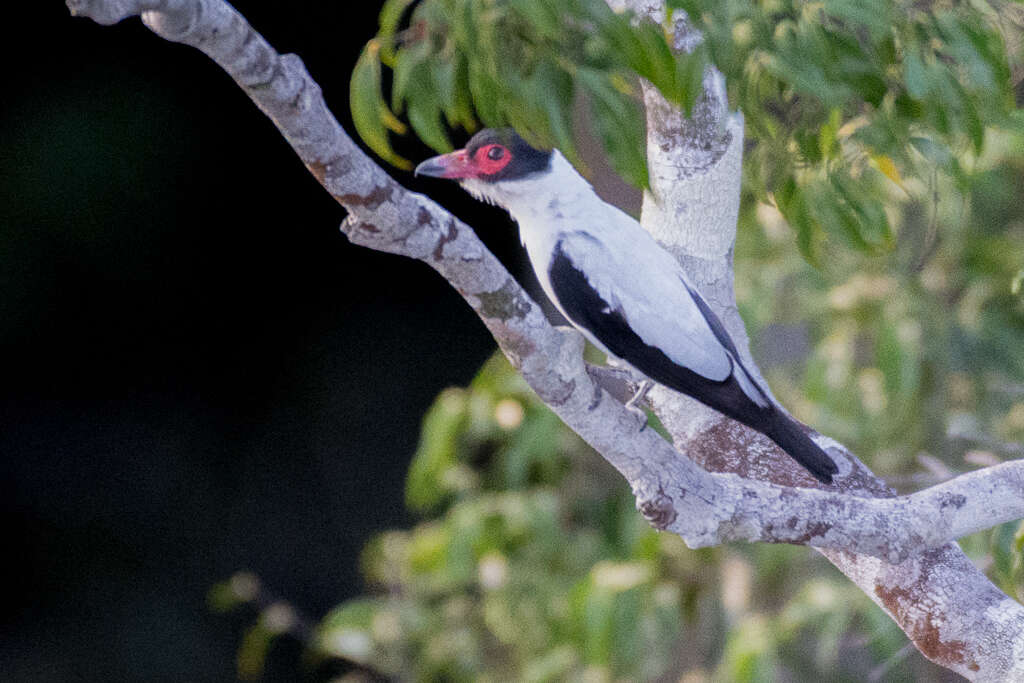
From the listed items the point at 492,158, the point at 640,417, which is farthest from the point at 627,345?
the point at 492,158

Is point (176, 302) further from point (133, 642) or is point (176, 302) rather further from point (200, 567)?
point (133, 642)

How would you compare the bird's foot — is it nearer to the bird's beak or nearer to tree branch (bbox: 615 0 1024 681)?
tree branch (bbox: 615 0 1024 681)

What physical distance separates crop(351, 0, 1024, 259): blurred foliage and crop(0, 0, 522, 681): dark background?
2116 millimetres

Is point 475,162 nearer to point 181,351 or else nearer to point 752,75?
point 752,75

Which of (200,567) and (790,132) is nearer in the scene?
(790,132)

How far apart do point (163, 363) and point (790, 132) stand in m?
2.42

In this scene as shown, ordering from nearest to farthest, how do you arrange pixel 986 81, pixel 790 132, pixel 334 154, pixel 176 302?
1. pixel 334 154
2. pixel 986 81
3. pixel 790 132
4. pixel 176 302

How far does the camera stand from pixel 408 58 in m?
1.07

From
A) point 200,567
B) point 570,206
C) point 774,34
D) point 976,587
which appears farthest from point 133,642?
point 774,34

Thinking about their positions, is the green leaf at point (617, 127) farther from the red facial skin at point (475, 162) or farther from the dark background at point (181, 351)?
the dark background at point (181, 351)

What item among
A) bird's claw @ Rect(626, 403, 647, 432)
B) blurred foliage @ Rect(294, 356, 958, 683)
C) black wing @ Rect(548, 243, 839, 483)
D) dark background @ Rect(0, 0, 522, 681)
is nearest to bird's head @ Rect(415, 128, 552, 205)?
black wing @ Rect(548, 243, 839, 483)

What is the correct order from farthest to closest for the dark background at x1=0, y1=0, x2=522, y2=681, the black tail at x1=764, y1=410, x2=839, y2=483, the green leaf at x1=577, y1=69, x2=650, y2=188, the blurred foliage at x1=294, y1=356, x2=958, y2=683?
the dark background at x1=0, y1=0, x2=522, y2=681
the blurred foliage at x1=294, y1=356, x2=958, y2=683
the black tail at x1=764, y1=410, x2=839, y2=483
the green leaf at x1=577, y1=69, x2=650, y2=188

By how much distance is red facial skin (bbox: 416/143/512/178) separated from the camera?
1.40m

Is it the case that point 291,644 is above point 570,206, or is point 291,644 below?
below
